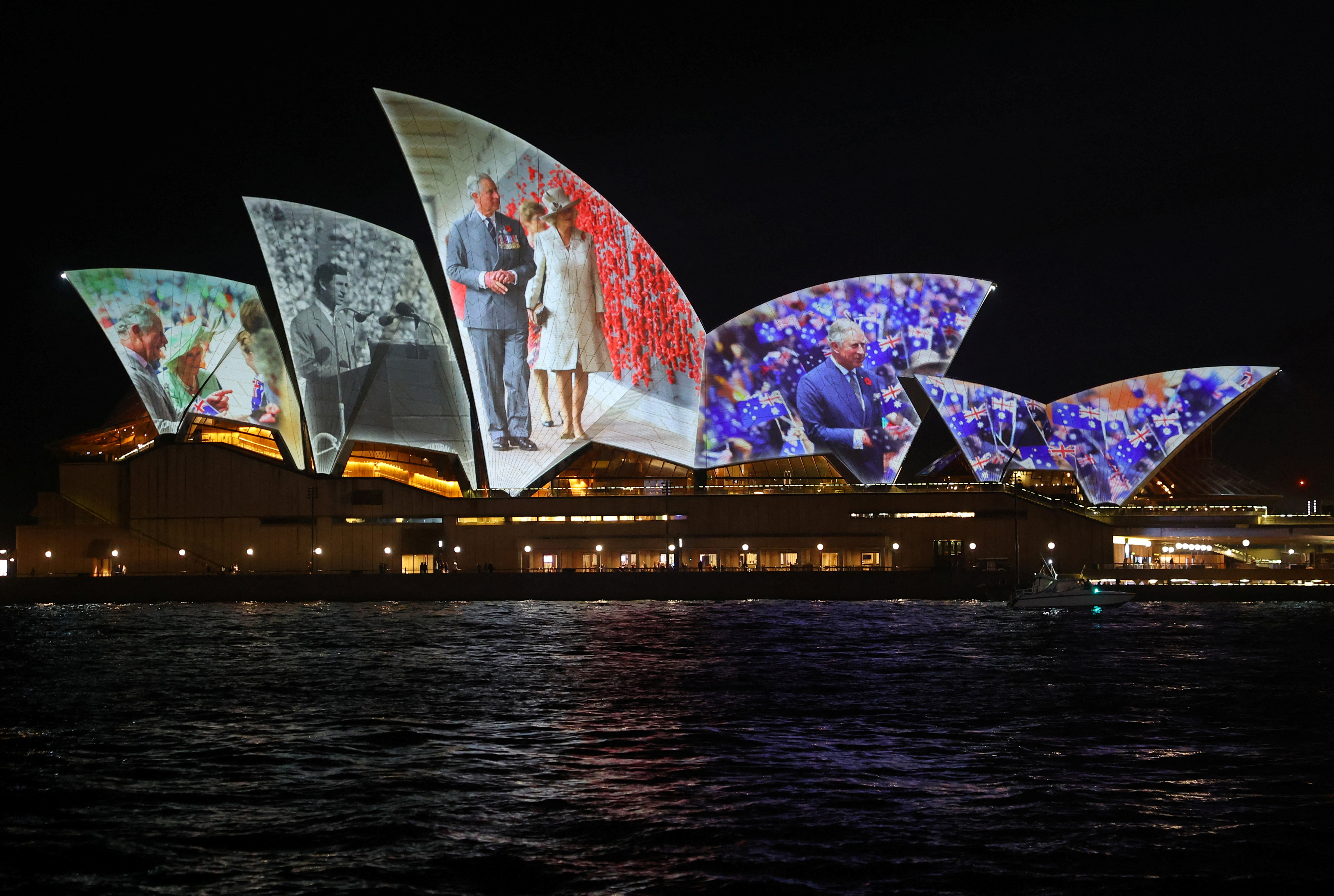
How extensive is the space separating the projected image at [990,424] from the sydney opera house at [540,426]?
2.06m

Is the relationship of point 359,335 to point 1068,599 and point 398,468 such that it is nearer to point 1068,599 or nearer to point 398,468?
point 398,468

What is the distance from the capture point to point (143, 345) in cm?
6481

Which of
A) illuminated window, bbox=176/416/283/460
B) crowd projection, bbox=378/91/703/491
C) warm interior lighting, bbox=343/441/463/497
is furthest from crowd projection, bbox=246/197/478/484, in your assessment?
illuminated window, bbox=176/416/283/460

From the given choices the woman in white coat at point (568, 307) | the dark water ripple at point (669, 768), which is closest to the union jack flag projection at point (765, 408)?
the woman in white coat at point (568, 307)

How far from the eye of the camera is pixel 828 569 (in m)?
59.4

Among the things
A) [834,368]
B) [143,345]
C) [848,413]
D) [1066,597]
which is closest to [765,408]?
[834,368]

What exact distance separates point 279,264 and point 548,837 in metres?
50.1

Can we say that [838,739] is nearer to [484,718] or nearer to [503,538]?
[484,718]

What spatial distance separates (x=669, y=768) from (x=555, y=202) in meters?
43.4

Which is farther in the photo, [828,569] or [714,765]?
[828,569]

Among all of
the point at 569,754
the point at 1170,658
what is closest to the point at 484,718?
the point at 569,754

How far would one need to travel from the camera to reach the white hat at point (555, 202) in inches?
2263

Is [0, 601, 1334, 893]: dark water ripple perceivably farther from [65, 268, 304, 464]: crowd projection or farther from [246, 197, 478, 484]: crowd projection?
[65, 268, 304, 464]: crowd projection

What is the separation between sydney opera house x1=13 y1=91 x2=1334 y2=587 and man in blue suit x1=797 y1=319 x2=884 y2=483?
4.6 inches
